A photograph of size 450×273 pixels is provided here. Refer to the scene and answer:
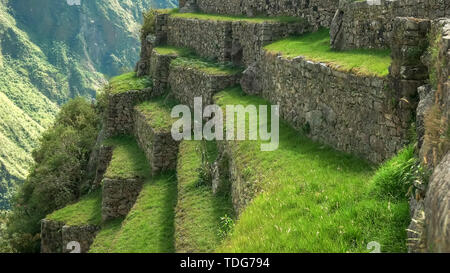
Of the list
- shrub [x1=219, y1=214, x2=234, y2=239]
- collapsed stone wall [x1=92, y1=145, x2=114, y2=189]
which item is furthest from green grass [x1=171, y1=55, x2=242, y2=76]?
shrub [x1=219, y1=214, x2=234, y2=239]

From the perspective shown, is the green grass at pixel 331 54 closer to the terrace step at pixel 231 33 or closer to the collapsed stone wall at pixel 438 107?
the terrace step at pixel 231 33

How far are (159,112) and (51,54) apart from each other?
10688cm

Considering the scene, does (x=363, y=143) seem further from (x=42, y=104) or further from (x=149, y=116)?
(x=42, y=104)

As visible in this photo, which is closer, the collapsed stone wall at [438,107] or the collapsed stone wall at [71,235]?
the collapsed stone wall at [438,107]

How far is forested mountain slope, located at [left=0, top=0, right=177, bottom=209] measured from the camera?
85.0m

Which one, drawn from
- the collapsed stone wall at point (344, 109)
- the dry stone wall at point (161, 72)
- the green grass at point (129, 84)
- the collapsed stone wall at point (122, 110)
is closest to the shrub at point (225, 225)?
the collapsed stone wall at point (344, 109)

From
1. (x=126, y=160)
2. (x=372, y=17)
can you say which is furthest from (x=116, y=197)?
(x=372, y=17)

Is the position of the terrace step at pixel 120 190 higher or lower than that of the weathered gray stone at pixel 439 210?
lower

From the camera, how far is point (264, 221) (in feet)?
25.1

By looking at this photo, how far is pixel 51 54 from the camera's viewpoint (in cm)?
12162

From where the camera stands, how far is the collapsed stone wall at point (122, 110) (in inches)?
914

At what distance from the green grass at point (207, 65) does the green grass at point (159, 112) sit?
4.76ft

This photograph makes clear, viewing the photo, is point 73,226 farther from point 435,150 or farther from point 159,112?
point 435,150

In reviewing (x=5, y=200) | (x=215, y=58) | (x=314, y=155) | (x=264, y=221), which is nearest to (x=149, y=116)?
(x=215, y=58)
